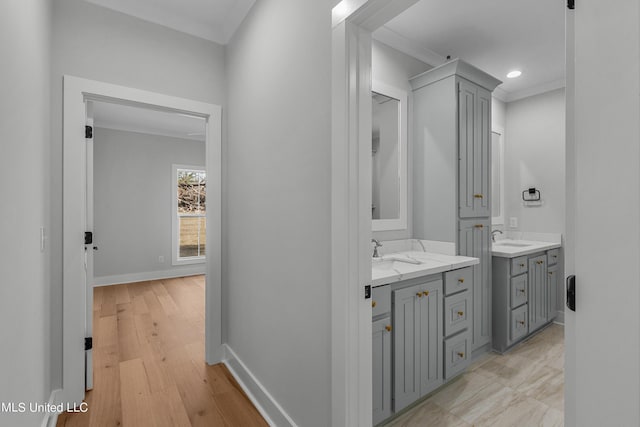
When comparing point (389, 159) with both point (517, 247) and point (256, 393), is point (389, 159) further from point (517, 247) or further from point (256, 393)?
point (256, 393)

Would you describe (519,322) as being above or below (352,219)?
below

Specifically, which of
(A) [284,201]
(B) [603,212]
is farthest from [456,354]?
(B) [603,212]

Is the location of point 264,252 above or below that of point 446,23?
below

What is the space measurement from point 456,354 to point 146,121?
5.17m

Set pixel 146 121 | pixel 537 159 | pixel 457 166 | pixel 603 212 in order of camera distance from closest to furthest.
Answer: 1. pixel 603 212
2. pixel 457 166
3. pixel 537 159
4. pixel 146 121

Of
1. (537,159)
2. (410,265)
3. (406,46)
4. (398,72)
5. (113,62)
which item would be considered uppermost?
(406,46)

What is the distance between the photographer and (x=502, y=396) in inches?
80.6

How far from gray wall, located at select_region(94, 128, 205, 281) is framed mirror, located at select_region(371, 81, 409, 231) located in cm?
449

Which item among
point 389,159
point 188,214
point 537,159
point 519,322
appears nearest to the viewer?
point 389,159

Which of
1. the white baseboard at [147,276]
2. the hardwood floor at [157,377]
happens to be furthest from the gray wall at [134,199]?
the hardwood floor at [157,377]

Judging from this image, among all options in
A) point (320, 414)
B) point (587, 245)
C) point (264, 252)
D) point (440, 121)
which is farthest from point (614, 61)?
point (440, 121)

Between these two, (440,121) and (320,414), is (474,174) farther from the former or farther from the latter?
(320,414)

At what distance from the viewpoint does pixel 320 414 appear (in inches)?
54.3

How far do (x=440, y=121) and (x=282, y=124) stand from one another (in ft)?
4.72
